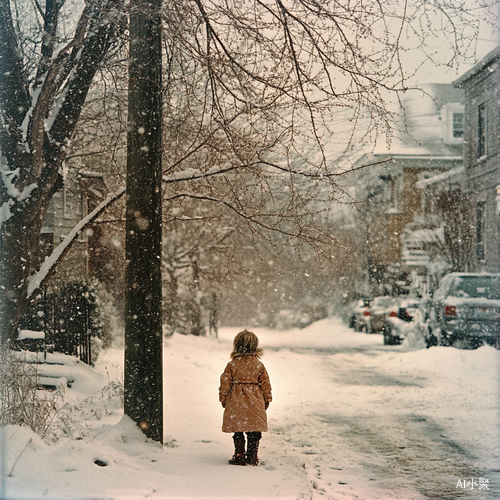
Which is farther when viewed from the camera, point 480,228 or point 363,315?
point 363,315

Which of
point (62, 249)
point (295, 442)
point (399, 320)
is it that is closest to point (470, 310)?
point (399, 320)

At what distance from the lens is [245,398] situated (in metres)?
5.80

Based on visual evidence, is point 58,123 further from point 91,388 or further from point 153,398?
point 91,388

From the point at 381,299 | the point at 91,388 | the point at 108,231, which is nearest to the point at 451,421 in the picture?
the point at 91,388

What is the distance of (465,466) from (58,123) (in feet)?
18.6

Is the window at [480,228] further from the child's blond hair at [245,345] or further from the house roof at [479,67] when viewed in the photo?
the child's blond hair at [245,345]

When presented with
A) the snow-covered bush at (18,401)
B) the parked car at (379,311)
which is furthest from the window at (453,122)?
the snow-covered bush at (18,401)

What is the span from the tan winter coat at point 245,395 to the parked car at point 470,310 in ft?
30.1

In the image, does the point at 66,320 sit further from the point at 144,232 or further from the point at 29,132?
the point at 144,232

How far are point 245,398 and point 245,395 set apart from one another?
0.03 m

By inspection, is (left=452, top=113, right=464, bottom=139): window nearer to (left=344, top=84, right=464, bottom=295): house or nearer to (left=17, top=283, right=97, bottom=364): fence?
(left=344, top=84, right=464, bottom=295): house

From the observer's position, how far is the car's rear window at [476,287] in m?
13.9

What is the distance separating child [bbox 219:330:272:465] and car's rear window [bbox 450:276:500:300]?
31.1ft

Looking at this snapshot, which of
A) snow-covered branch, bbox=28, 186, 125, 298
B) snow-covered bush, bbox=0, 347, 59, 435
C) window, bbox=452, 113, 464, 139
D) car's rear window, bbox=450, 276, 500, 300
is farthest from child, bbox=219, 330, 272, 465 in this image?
window, bbox=452, 113, 464, 139
